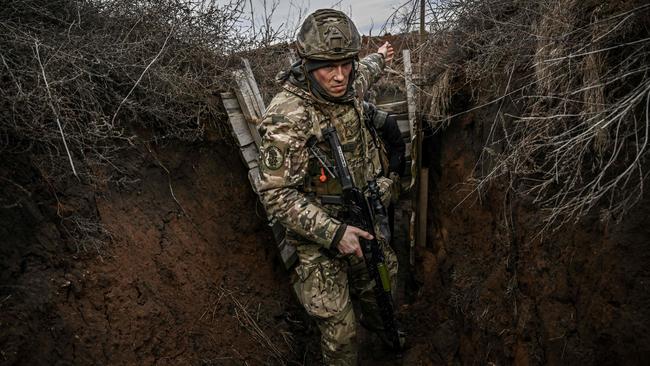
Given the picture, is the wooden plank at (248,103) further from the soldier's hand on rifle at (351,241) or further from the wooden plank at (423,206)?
the wooden plank at (423,206)

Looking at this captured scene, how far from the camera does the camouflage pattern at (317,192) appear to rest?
106 inches

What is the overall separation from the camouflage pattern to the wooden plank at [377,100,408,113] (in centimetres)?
77

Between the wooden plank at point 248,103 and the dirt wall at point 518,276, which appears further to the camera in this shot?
the wooden plank at point 248,103

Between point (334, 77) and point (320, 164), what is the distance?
22.1 inches

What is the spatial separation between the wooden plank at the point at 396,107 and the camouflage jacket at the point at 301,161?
3.71 feet

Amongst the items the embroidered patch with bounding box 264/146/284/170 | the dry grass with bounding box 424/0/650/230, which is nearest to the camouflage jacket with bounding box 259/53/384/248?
the embroidered patch with bounding box 264/146/284/170

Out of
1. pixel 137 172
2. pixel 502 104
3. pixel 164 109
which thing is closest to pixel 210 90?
pixel 164 109

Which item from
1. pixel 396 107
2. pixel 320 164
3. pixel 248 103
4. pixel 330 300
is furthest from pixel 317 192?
pixel 396 107

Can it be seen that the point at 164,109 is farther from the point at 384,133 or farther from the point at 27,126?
the point at 384,133

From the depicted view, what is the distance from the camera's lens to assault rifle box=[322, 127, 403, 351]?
2754 millimetres

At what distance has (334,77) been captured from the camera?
2795 millimetres

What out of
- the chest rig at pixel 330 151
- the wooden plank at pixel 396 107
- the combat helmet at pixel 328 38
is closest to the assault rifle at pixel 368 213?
the chest rig at pixel 330 151

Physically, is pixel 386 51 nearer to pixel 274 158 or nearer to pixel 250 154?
pixel 250 154

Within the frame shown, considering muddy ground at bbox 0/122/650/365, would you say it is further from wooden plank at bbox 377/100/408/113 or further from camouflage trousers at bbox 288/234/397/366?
camouflage trousers at bbox 288/234/397/366
